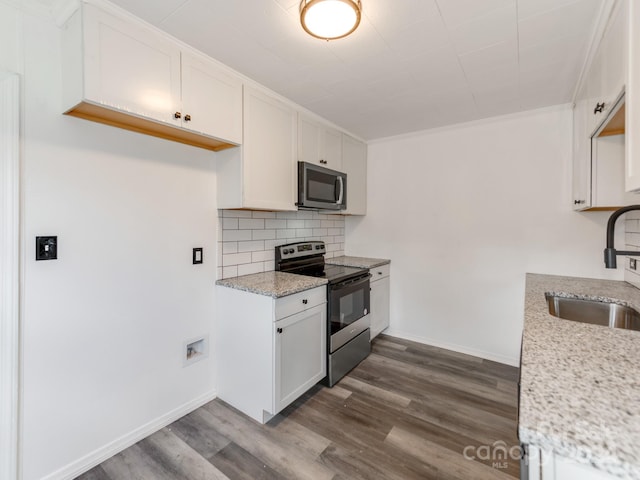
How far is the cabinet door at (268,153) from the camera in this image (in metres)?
2.08

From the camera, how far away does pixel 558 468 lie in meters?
0.59

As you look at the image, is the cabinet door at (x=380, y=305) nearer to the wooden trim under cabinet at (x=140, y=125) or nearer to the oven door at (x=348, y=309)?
the oven door at (x=348, y=309)

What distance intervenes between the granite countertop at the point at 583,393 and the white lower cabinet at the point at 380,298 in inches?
73.5

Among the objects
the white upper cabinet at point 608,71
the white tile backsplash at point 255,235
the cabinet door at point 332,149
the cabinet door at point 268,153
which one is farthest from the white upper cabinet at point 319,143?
the white upper cabinet at point 608,71

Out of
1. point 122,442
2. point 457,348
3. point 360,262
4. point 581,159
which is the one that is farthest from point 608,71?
point 122,442

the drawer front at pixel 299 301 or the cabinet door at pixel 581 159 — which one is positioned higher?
the cabinet door at pixel 581 159

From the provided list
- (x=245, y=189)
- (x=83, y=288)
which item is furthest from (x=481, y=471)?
(x=83, y=288)

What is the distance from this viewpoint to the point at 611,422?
60cm

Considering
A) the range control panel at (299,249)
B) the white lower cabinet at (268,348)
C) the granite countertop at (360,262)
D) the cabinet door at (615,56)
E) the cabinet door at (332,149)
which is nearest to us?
the cabinet door at (615,56)

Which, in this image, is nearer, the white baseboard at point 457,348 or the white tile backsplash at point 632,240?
the white tile backsplash at point 632,240

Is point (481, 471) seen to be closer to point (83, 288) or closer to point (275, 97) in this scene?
point (83, 288)

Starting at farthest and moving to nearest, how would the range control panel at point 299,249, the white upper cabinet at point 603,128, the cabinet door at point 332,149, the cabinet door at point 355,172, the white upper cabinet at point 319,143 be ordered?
1. the cabinet door at point 355,172
2. the cabinet door at point 332,149
3. the range control panel at point 299,249
4. the white upper cabinet at point 319,143
5. the white upper cabinet at point 603,128

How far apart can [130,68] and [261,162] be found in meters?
0.91

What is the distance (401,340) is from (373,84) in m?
2.59
